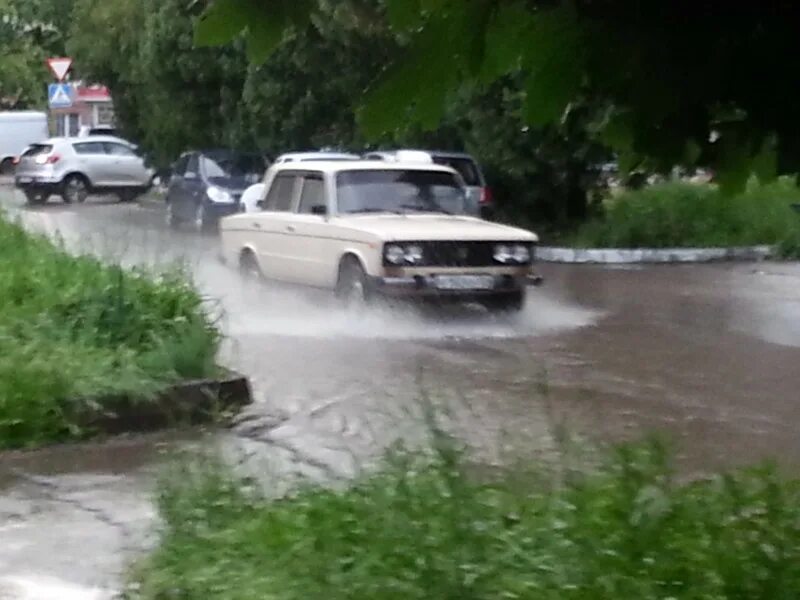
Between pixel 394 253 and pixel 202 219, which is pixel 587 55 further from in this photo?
pixel 202 219

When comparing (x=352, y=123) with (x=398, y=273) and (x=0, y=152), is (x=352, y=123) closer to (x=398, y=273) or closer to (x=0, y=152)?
(x=398, y=273)

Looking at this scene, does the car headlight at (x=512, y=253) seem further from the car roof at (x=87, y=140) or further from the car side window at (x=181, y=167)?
the car roof at (x=87, y=140)

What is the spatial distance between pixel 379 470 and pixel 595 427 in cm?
374

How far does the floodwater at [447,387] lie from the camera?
6.80m

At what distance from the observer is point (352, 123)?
3410 millimetres

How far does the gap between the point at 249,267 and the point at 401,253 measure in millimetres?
3504

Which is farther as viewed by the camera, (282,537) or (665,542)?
(282,537)

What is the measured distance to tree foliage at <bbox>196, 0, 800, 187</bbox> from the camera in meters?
3.33

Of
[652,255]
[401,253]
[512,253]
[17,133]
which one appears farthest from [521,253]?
[17,133]

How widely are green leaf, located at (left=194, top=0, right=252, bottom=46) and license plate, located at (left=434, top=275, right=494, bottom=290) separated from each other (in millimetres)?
10594

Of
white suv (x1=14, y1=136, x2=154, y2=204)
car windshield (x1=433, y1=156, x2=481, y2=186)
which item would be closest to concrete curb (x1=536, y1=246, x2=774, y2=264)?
car windshield (x1=433, y1=156, x2=481, y2=186)

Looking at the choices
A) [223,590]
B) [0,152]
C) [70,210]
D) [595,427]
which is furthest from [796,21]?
[0,152]

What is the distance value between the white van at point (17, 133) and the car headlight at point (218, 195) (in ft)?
81.5

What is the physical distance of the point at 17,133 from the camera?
49656mm
